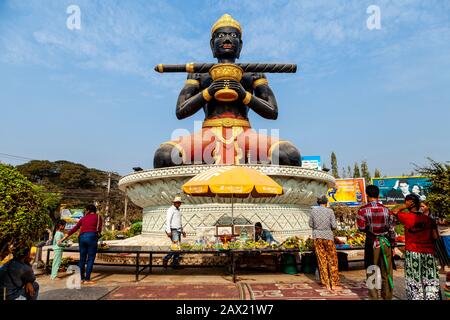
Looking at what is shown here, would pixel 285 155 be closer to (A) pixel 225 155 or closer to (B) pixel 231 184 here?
(A) pixel 225 155

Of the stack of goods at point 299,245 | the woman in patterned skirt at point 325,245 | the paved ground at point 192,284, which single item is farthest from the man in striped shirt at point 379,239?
the stack of goods at point 299,245

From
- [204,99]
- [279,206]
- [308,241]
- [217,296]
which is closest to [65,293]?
[217,296]

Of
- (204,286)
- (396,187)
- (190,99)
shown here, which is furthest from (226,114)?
(396,187)

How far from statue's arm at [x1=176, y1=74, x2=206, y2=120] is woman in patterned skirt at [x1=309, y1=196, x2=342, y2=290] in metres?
7.22

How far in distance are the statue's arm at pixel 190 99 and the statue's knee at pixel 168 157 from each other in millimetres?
1744

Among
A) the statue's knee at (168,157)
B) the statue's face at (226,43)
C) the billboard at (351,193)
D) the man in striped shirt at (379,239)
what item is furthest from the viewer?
the billboard at (351,193)

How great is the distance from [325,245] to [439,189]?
9.09ft

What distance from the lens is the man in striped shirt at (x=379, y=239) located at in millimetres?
3930

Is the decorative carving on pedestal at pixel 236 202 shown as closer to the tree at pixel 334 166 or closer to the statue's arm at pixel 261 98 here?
the statue's arm at pixel 261 98

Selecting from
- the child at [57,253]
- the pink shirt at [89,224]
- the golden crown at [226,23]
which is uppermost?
the golden crown at [226,23]

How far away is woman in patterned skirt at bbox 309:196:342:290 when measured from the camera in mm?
4727

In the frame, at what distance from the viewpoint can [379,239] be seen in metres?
4.05
